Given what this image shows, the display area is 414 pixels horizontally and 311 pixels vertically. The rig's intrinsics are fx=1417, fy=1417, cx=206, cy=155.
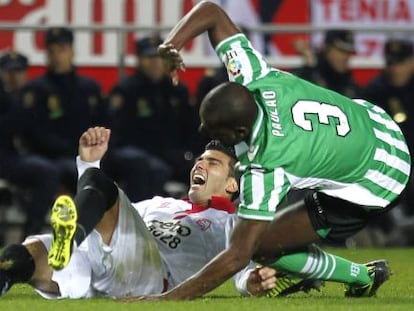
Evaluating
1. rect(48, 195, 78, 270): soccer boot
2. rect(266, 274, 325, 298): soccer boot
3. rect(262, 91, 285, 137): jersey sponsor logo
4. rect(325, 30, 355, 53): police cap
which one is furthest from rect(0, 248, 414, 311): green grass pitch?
rect(325, 30, 355, 53): police cap

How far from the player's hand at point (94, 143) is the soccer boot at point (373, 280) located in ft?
5.42

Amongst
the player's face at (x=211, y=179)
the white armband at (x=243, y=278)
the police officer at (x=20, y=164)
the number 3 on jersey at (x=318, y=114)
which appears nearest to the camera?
the number 3 on jersey at (x=318, y=114)

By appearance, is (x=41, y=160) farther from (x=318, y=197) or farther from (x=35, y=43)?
(x=318, y=197)

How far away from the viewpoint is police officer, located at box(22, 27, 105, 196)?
12586 mm

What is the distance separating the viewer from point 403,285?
9273mm

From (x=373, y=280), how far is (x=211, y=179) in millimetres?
1086

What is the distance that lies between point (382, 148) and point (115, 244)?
60.4 inches

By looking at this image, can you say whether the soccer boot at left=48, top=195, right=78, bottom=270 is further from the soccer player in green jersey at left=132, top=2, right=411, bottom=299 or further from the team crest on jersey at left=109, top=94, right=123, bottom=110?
the team crest on jersey at left=109, top=94, right=123, bottom=110

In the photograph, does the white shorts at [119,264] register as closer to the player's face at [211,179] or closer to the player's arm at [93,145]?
the player's arm at [93,145]

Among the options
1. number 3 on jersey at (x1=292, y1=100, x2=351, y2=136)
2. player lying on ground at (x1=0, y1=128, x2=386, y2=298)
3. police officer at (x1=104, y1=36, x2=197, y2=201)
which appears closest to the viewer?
number 3 on jersey at (x1=292, y1=100, x2=351, y2=136)

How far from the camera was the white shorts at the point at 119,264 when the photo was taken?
761 cm

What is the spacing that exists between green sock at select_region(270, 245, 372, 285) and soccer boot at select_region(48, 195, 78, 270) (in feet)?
3.87

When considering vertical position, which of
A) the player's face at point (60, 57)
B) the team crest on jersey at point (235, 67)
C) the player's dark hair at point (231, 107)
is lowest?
the player's face at point (60, 57)

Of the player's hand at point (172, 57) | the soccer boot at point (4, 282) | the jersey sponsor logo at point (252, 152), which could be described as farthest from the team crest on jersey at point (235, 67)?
the soccer boot at point (4, 282)
